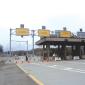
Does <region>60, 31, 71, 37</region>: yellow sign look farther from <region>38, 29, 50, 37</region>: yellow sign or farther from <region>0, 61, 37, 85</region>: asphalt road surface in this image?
<region>0, 61, 37, 85</region>: asphalt road surface

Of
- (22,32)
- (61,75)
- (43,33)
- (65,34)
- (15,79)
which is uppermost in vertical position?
(22,32)

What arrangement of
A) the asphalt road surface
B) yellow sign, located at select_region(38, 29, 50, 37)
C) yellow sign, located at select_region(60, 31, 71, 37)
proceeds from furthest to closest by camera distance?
1. yellow sign, located at select_region(60, 31, 71, 37)
2. yellow sign, located at select_region(38, 29, 50, 37)
3. the asphalt road surface

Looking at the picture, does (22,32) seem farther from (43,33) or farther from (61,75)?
(61,75)

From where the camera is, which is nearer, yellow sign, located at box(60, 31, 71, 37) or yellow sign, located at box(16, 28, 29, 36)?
yellow sign, located at box(16, 28, 29, 36)

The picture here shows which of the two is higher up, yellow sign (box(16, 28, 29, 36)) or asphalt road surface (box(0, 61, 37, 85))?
yellow sign (box(16, 28, 29, 36))

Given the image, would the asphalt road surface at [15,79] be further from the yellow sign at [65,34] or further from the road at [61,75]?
the yellow sign at [65,34]

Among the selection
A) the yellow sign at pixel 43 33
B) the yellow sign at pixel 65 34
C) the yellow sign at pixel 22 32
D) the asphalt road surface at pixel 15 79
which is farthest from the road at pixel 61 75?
the yellow sign at pixel 65 34

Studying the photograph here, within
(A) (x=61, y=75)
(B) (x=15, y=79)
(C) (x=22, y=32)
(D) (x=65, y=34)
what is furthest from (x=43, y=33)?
(B) (x=15, y=79)

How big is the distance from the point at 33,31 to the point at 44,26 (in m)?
2.95

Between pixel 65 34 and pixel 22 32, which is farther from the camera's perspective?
pixel 65 34

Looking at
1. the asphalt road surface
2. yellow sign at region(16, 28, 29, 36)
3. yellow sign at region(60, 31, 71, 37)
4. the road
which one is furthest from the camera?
yellow sign at region(60, 31, 71, 37)

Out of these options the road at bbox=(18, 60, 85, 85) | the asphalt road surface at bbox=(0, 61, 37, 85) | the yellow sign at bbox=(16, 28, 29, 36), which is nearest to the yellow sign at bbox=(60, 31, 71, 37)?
the yellow sign at bbox=(16, 28, 29, 36)

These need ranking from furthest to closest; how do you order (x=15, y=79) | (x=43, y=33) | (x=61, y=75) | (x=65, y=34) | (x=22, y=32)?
(x=65, y=34), (x=43, y=33), (x=22, y=32), (x=61, y=75), (x=15, y=79)

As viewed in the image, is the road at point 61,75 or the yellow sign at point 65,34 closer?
the road at point 61,75
